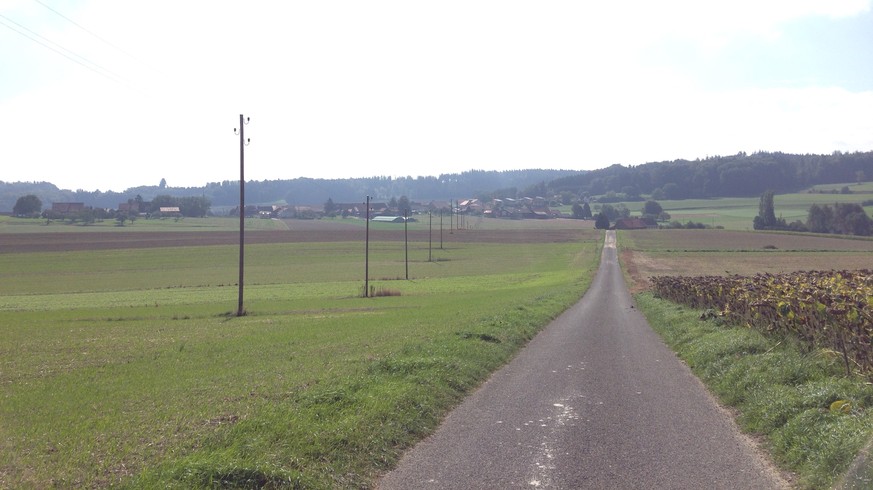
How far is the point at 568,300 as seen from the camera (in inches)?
1574

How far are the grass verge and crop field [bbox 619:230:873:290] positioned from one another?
43145 mm

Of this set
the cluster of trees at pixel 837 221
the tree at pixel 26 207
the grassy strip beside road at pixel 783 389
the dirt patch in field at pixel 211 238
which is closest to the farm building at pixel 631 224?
the dirt patch in field at pixel 211 238

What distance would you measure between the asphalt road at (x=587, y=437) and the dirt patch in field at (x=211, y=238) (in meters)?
87.1

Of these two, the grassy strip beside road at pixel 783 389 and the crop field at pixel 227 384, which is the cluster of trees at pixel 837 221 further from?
the grassy strip beside road at pixel 783 389

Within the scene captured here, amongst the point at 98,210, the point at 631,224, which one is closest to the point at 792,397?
the point at 631,224

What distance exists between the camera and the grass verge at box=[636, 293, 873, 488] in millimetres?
7957

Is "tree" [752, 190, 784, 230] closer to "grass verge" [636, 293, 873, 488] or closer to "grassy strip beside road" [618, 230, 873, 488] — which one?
"grassy strip beside road" [618, 230, 873, 488]

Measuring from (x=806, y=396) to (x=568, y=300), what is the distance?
29735 mm

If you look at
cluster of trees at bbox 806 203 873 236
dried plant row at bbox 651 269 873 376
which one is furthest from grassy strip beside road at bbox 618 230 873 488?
cluster of trees at bbox 806 203 873 236

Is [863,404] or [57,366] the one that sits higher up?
[863,404]

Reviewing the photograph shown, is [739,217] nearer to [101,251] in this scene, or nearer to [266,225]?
[266,225]

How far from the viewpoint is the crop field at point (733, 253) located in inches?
2857

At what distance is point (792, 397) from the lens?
1052 cm

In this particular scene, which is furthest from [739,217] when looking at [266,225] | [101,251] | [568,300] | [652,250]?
[568,300]
